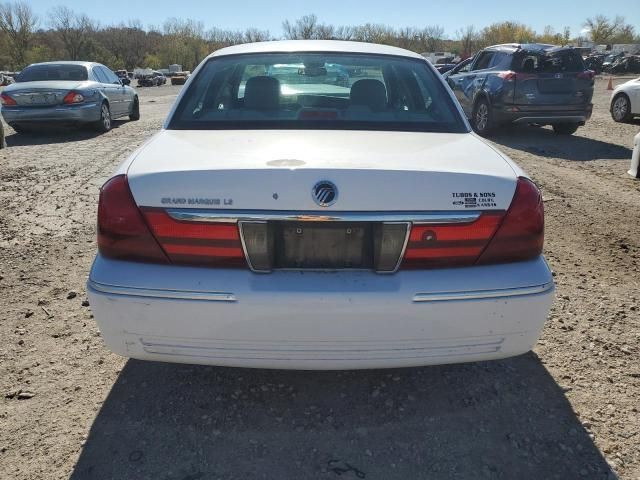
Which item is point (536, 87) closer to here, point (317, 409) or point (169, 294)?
point (317, 409)

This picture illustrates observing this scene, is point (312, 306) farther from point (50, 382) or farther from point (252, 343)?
point (50, 382)

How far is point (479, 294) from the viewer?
77.7 inches

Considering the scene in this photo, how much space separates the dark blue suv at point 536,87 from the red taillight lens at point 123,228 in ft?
29.2

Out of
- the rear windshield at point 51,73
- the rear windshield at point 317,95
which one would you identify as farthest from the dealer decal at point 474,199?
the rear windshield at point 51,73

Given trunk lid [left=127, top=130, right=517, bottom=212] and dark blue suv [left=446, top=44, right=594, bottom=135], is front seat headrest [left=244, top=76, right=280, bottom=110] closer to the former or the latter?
trunk lid [left=127, top=130, right=517, bottom=212]

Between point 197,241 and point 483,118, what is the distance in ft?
30.8

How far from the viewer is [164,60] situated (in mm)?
90250

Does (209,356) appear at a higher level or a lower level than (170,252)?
lower

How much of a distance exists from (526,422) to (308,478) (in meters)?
1.01

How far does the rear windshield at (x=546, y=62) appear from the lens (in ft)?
31.8

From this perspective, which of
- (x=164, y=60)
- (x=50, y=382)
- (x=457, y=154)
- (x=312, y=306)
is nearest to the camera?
(x=312, y=306)

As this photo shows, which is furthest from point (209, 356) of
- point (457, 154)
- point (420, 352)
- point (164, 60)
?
point (164, 60)

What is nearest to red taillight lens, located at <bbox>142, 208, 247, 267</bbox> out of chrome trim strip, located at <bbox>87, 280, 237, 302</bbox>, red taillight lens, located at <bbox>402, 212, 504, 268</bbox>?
chrome trim strip, located at <bbox>87, 280, 237, 302</bbox>

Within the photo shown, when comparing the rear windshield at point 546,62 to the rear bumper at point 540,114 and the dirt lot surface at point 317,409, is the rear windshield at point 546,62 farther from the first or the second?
the dirt lot surface at point 317,409
